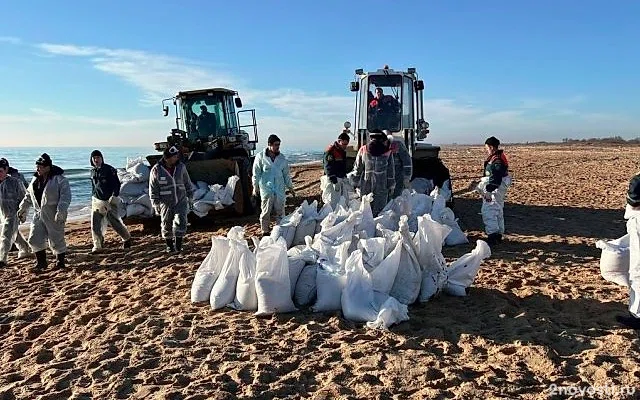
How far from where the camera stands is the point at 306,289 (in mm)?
4109

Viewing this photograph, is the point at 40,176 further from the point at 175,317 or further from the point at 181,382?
the point at 181,382

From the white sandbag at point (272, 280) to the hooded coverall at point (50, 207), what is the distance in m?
3.38

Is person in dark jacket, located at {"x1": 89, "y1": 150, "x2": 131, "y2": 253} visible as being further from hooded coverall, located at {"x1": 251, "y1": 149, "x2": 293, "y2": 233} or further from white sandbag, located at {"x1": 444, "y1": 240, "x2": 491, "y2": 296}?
white sandbag, located at {"x1": 444, "y1": 240, "x2": 491, "y2": 296}

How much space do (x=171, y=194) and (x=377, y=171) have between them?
269 cm

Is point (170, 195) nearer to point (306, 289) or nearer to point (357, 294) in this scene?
point (306, 289)

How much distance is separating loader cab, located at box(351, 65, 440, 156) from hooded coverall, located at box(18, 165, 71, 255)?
4770 millimetres

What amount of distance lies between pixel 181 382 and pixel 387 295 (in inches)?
66.2

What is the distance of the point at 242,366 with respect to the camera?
3.12 metres

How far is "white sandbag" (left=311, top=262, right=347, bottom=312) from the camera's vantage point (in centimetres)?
395

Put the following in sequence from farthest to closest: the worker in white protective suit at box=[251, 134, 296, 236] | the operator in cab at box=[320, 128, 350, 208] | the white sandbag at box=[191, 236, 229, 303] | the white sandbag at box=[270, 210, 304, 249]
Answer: the operator in cab at box=[320, 128, 350, 208] → the worker in white protective suit at box=[251, 134, 296, 236] → the white sandbag at box=[270, 210, 304, 249] → the white sandbag at box=[191, 236, 229, 303]

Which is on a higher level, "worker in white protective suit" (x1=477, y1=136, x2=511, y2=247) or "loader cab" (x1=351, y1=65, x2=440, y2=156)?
"loader cab" (x1=351, y1=65, x2=440, y2=156)

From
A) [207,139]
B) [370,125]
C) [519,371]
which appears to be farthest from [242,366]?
[207,139]

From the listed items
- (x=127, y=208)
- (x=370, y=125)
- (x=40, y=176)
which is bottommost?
(x=127, y=208)

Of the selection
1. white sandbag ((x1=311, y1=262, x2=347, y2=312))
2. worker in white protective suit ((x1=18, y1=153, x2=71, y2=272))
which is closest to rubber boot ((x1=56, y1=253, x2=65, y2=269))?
worker in white protective suit ((x1=18, y1=153, x2=71, y2=272))
